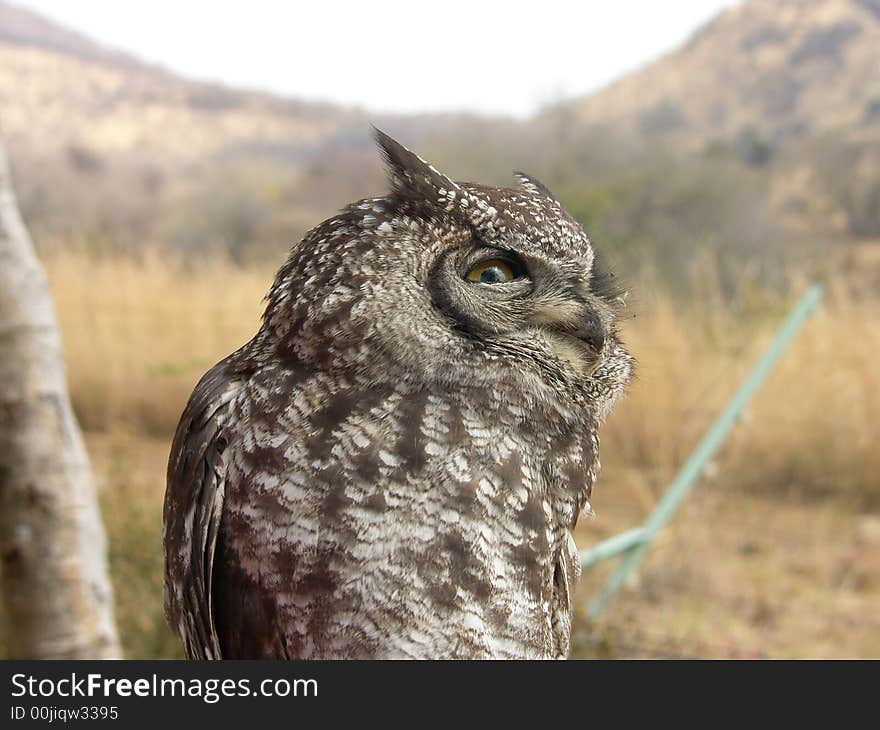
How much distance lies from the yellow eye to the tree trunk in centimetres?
157

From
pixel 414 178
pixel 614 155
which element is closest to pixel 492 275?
pixel 414 178

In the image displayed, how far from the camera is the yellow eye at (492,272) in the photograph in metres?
1.30

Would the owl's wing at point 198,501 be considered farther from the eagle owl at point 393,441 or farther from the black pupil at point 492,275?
the black pupil at point 492,275

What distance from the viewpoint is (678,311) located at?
7.32 metres

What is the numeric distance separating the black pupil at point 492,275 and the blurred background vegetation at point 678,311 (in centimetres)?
29

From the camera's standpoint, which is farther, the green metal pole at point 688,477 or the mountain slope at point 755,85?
the mountain slope at point 755,85

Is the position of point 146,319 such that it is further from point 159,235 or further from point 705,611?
point 159,235

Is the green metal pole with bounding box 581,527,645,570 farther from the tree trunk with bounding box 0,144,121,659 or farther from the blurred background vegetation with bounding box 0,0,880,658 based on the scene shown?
the tree trunk with bounding box 0,144,121,659

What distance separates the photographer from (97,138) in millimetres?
33250

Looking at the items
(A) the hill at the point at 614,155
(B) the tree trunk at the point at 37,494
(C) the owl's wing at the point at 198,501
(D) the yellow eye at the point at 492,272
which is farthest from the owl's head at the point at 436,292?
(A) the hill at the point at 614,155

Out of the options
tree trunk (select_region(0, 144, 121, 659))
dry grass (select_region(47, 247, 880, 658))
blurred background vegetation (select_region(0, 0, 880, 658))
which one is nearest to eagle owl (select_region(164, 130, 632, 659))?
blurred background vegetation (select_region(0, 0, 880, 658))

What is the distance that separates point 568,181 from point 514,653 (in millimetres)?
12559

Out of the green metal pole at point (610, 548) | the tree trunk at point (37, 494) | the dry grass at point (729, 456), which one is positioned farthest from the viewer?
the dry grass at point (729, 456)

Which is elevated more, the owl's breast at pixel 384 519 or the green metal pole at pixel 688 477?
the green metal pole at pixel 688 477
